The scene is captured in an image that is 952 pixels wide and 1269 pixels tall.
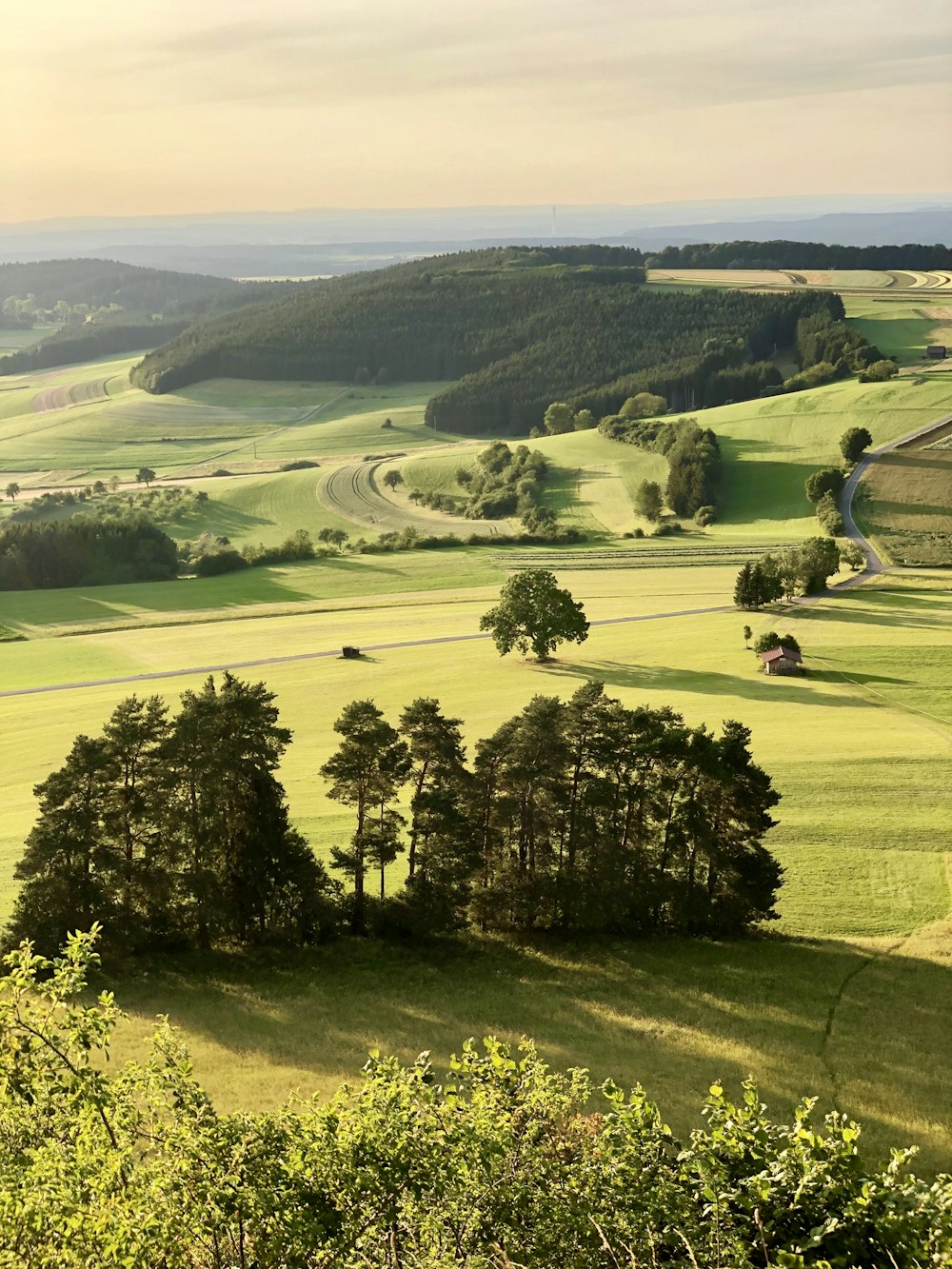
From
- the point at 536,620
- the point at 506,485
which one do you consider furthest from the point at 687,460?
the point at 536,620

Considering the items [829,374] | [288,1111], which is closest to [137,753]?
[288,1111]

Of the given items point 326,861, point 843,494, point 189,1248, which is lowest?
point 326,861

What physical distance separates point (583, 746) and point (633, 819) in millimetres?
3027

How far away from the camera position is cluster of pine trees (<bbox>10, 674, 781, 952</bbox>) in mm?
36844

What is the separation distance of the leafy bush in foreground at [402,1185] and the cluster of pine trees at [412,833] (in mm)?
18806

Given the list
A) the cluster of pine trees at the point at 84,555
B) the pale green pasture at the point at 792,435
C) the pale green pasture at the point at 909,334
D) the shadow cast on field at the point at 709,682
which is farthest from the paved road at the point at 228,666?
the pale green pasture at the point at 909,334

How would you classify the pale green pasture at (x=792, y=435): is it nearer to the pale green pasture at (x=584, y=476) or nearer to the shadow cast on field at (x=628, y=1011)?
the pale green pasture at (x=584, y=476)

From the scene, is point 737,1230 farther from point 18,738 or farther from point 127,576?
point 127,576

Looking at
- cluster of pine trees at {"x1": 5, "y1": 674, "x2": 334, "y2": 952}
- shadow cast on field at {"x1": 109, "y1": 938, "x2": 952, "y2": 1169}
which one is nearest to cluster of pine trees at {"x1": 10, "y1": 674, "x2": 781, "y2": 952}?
cluster of pine trees at {"x1": 5, "y1": 674, "x2": 334, "y2": 952}

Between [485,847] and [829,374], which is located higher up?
[829,374]

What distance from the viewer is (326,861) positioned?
135 ft

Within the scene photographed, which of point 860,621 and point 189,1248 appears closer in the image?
point 189,1248

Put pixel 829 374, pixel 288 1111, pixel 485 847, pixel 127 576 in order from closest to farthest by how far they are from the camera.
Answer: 1. pixel 288 1111
2. pixel 485 847
3. pixel 127 576
4. pixel 829 374

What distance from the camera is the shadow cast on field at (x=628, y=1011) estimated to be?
2870cm
